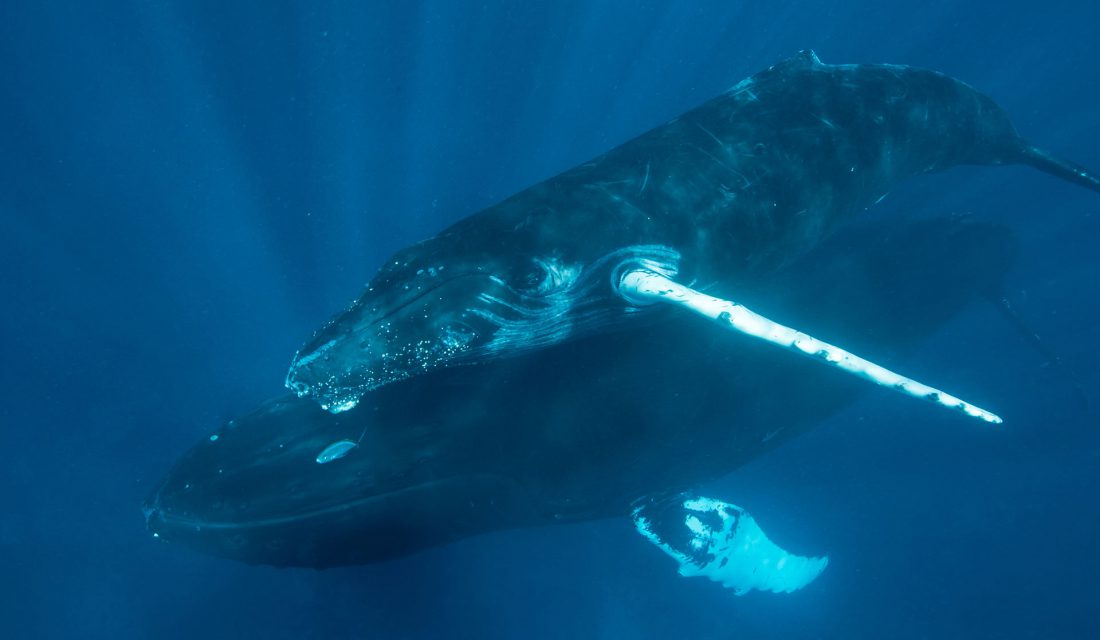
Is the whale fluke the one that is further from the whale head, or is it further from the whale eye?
the whale eye

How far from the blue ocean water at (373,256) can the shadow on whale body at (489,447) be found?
2.87 m

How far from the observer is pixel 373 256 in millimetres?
12188

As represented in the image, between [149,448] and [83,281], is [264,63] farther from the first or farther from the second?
[149,448]

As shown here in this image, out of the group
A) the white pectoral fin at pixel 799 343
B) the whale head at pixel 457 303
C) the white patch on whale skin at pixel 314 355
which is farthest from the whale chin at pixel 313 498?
the white pectoral fin at pixel 799 343

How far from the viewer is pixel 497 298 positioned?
188 inches

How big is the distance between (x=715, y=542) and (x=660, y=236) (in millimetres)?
5452

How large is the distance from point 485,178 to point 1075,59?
16062 millimetres

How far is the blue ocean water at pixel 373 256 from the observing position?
383 inches

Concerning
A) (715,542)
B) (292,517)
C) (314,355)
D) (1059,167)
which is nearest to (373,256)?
(292,517)

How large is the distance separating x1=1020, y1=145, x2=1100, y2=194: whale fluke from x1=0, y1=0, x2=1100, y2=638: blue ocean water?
7.48 ft

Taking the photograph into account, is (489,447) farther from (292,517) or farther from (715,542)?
(715,542)

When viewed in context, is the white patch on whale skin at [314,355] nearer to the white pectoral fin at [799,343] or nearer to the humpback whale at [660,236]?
the humpback whale at [660,236]

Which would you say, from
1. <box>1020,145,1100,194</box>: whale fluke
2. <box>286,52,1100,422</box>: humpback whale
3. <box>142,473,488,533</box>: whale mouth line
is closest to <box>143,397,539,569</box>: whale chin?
<box>142,473,488,533</box>: whale mouth line

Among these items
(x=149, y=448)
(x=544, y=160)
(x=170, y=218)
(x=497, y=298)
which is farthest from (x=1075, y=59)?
(x=149, y=448)
